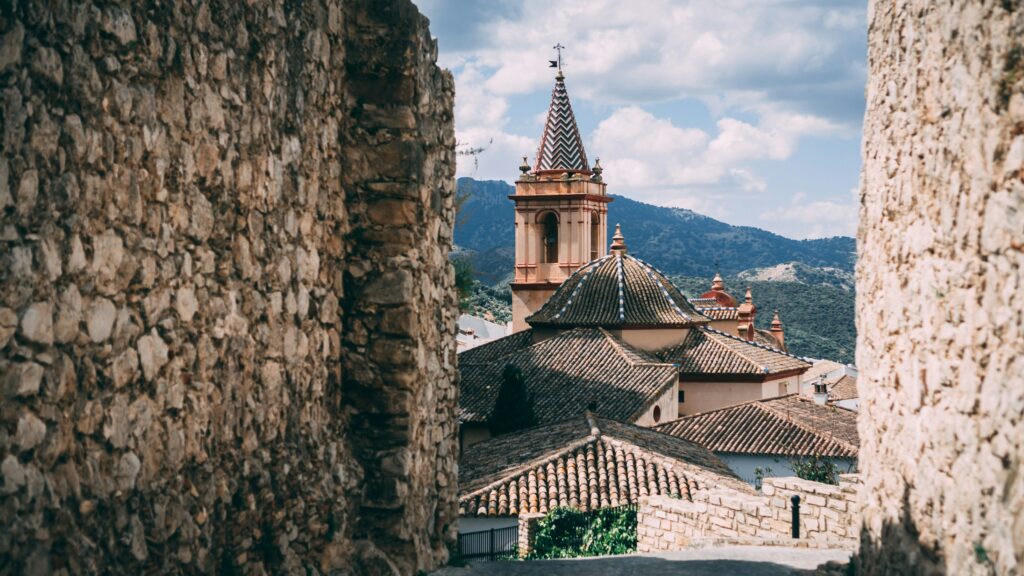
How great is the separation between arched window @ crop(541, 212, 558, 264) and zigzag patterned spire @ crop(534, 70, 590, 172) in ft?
6.91

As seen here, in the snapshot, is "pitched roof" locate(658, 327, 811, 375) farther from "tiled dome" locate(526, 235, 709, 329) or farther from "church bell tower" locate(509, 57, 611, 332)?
"church bell tower" locate(509, 57, 611, 332)

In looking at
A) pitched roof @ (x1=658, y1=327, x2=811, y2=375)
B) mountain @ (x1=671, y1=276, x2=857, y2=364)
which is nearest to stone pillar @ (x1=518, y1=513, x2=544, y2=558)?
pitched roof @ (x1=658, y1=327, x2=811, y2=375)

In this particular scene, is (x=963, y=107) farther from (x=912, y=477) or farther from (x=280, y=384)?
(x=280, y=384)

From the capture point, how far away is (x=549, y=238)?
4291 cm

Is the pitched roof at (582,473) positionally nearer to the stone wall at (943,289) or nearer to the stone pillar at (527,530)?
the stone pillar at (527,530)

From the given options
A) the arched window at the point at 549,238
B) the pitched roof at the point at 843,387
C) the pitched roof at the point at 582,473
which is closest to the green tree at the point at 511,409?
the pitched roof at the point at 582,473

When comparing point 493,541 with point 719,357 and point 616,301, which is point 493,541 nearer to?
A: point 719,357

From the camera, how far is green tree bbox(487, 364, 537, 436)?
2480cm

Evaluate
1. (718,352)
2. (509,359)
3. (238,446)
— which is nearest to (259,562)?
(238,446)

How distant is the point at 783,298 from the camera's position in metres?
95.2

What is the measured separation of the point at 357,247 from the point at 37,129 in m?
2.73

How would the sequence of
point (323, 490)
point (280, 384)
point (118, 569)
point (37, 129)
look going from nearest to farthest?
point (37, 129), point (118, 569), point (280, 384), point (323, 490)

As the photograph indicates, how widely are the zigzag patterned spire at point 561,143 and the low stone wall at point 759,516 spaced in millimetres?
32309

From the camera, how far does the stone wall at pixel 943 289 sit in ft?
10.8
